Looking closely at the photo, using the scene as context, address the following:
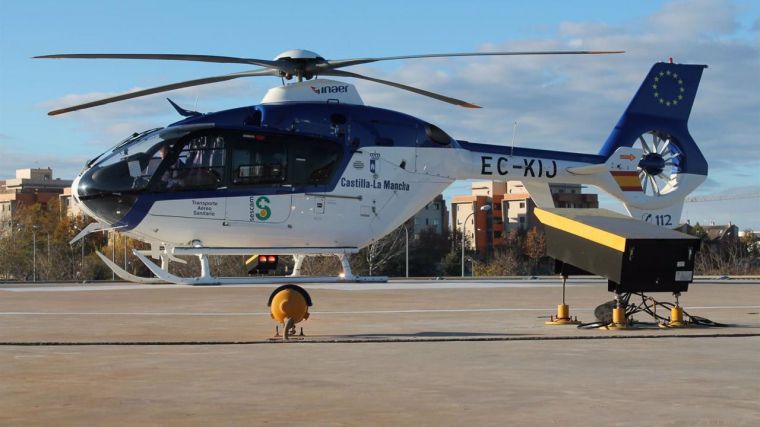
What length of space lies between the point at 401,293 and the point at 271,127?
17.7ft

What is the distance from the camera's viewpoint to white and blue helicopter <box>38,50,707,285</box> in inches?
891

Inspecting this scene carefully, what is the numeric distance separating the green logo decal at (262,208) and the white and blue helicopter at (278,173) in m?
0.02

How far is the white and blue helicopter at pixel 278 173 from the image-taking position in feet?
74.2

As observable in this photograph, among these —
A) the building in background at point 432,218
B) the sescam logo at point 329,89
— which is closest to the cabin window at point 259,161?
the sescam logo at point 329,89

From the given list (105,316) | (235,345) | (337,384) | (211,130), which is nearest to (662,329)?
(235,345)

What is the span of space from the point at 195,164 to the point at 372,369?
Result: 12941 millimetres

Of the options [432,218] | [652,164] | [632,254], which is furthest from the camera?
[432,218]

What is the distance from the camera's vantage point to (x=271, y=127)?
75.7ft

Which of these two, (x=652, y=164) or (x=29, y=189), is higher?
(x=29, y=189)

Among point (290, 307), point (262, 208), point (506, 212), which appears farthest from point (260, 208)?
point (506, 212)

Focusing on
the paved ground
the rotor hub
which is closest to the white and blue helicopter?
the paved ground

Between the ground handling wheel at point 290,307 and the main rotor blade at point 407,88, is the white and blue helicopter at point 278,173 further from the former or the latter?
the ground handling wheel at point 290,307

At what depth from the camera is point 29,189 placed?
16925 cm

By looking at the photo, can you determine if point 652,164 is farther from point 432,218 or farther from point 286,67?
point 432,218
